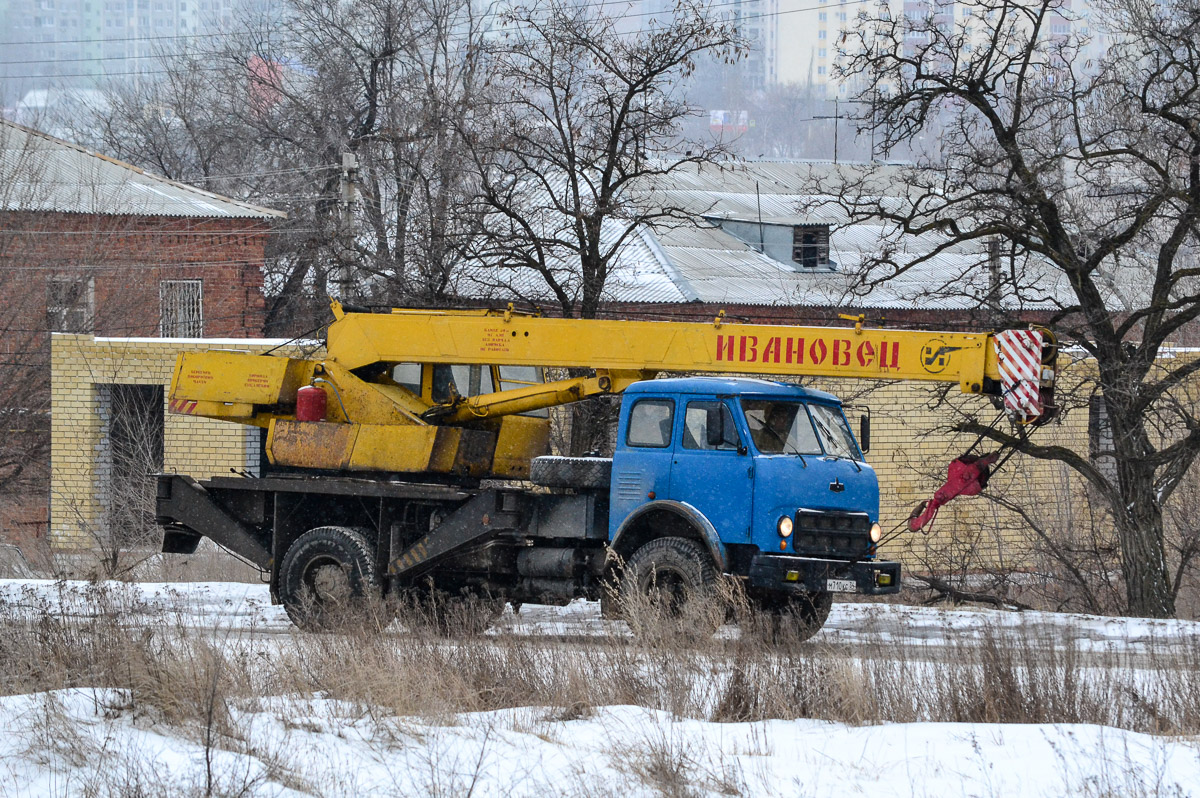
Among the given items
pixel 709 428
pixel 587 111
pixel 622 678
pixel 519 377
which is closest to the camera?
pixel 622 678

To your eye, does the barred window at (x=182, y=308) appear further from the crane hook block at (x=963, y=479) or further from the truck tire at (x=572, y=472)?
the crane hook block at (x=963, y=479)

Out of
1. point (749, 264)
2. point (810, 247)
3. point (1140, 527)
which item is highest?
point (810, 247)

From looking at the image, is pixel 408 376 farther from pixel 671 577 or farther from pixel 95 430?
pixel 95 430

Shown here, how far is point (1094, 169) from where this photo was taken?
1617 cm

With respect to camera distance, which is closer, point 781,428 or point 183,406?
point 781,428

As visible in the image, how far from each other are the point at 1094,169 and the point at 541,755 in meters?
11.7

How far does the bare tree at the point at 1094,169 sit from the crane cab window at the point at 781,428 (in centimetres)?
349

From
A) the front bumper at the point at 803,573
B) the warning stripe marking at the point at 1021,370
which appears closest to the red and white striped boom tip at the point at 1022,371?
the warning stripe marking at the point at 1021,370

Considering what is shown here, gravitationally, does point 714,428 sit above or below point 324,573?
above

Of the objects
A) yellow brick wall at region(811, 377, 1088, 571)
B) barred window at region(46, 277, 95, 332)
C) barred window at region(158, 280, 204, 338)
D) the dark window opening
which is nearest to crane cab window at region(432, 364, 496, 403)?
yellow brick wall at region(811, 377, 1088, 571)

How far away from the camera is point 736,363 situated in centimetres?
1282

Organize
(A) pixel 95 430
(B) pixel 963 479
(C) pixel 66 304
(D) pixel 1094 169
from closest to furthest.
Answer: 1. (B) pixel 963 479
2. (D) pixel 1094 169
3. (A) pixel 95 430
4. (C) pixel 66 304

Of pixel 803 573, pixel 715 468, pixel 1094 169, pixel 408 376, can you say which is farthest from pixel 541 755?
pixel 1094 169

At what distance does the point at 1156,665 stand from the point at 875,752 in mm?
2764
